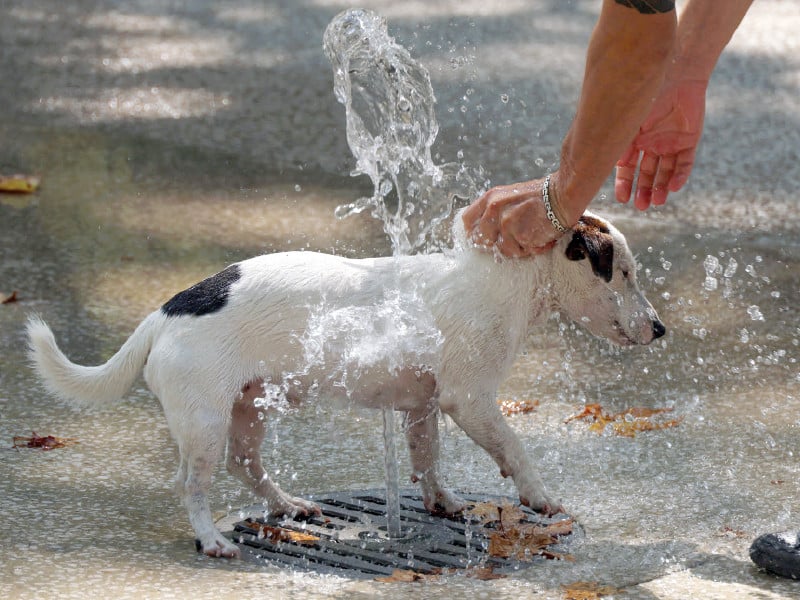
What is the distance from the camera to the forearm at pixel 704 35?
12.0ft

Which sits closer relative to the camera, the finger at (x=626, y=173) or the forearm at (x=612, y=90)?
the forearm at (x=612, y=90)

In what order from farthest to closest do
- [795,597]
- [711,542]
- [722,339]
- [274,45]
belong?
1. [274,45]
2. [722,339]
3. [711,542]
4. [795,597]

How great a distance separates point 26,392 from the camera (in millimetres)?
4410

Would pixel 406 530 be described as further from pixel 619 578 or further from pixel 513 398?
pixel 513 398

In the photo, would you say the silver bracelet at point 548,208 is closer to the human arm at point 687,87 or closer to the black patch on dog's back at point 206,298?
the human arm at point 687,87

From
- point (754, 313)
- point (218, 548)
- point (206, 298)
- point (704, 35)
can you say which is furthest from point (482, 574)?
point (754, 313)

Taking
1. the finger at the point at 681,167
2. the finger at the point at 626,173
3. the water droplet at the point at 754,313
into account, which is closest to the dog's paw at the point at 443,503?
the finger at the point at 626,173

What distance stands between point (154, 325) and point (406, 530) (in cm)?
93

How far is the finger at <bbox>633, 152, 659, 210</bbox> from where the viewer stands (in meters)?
3.75

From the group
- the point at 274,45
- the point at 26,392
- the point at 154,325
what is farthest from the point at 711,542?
the point at 274,45

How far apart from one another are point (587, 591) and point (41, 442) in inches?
75.9

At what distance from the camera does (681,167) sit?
3717mm

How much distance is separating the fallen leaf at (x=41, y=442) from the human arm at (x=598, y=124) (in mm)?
1590

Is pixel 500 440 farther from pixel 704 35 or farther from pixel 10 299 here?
pixel 10 299
